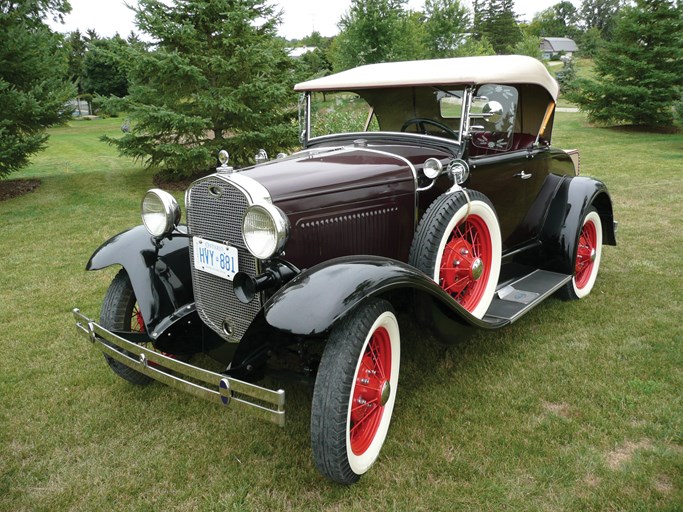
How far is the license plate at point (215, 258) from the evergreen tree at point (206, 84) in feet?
21.2

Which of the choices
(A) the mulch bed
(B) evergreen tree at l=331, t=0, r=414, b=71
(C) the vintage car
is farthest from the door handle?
(B) evergreen tree at l=331, t=0, r=414, b=71

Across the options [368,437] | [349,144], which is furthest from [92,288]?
[368,437]

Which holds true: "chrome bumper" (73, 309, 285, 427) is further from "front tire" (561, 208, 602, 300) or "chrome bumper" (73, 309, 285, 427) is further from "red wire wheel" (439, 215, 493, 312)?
"front tire" (561, 208, 602, 300)

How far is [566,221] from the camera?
4387 mm

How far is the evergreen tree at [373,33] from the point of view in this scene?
48.1ft

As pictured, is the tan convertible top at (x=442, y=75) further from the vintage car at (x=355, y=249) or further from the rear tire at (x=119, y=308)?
the rear tire at (x=119, y=308)

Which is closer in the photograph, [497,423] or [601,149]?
[497,423]

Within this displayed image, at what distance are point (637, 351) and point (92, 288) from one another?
4.79m

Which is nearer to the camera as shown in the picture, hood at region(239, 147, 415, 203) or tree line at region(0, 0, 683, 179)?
Result: hood at region(239, 147, 415, 203)

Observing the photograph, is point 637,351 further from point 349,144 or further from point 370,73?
point 370,73

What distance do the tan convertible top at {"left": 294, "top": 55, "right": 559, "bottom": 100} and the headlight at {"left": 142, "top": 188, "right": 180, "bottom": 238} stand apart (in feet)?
5.21

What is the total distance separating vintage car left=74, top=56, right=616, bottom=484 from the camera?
7.81 feet

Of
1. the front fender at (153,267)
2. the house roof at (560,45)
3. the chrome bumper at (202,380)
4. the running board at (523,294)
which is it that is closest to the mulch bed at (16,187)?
the front fender at (153,267)

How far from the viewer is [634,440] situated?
279cm
